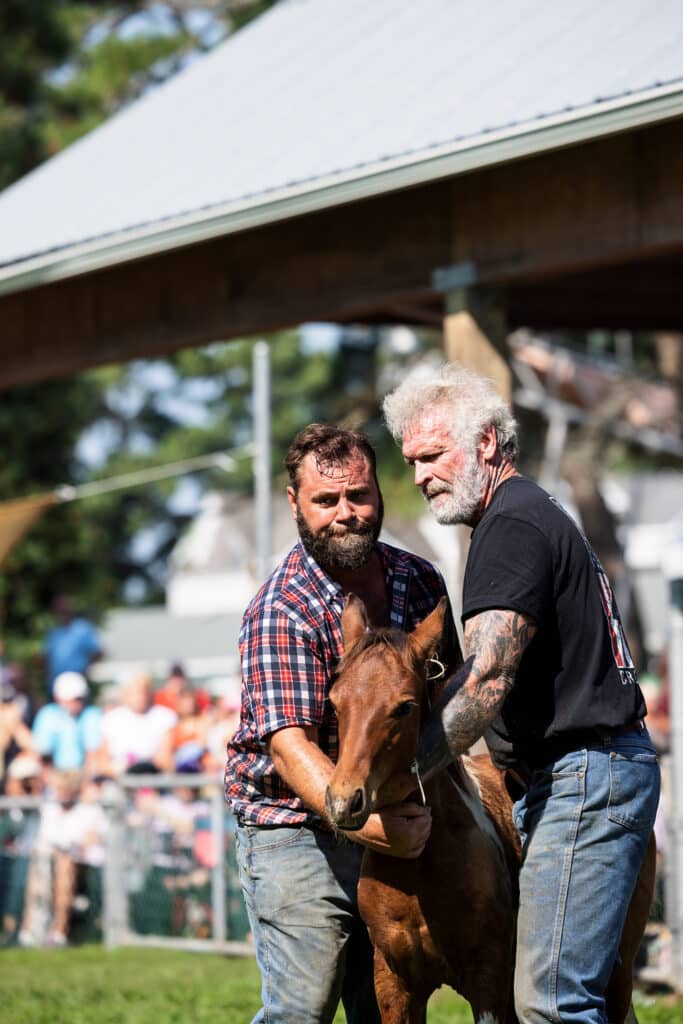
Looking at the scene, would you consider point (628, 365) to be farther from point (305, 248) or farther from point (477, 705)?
point (477, 705)

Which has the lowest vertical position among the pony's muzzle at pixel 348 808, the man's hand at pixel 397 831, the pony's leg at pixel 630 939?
the pony's leg at pixel 630 939

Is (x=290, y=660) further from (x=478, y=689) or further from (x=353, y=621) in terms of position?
(x=478, y=689)

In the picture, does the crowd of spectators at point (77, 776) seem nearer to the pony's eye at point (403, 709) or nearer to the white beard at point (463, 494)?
the white beard at point (463, 494)

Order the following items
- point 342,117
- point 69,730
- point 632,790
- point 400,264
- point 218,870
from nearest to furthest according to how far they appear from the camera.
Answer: point 632,790, point 400,264, point 342,117, point 218,870, point 69,730

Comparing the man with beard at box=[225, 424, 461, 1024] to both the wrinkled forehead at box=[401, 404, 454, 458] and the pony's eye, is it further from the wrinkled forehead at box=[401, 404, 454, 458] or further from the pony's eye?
the pony's eye

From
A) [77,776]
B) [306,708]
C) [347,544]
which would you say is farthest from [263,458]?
[306,708]

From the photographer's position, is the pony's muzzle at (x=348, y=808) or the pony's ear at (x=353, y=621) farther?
the pony's ear at (x=353, y=621)

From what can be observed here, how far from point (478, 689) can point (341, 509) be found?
80 cm

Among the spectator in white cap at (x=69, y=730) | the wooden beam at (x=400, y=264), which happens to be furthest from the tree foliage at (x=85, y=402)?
the wooden beam at (x=400, y=264)

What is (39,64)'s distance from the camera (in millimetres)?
24516

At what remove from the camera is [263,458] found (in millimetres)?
14031

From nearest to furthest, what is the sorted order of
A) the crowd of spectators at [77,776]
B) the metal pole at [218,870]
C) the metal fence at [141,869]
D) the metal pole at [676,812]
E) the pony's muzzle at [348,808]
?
the pony's muzzle at [348,808] → the metal pole at [676,812] → the metal pole at [218,870] → the metal fence at [141,869] → the crowd of spectators at [77,776]

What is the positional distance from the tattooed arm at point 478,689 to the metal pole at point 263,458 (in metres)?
9.10

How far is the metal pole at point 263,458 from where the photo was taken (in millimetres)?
13578
